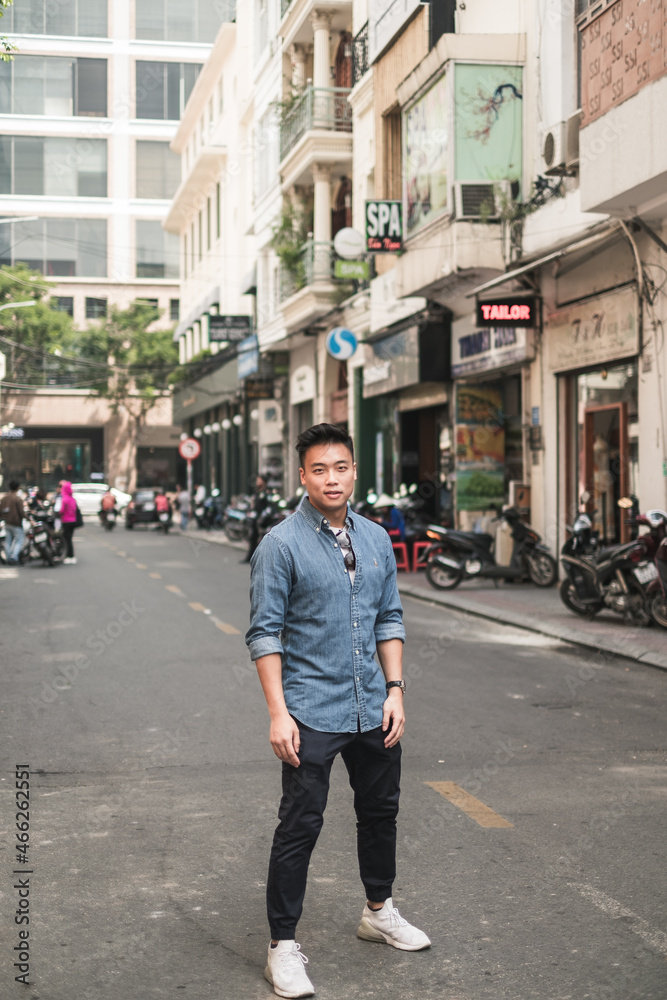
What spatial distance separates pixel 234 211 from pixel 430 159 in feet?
91.5

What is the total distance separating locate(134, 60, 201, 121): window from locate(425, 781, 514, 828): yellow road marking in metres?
64.3

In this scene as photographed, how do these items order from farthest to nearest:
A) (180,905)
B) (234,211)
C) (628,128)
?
(234,211) < (628,128) < (180,905)

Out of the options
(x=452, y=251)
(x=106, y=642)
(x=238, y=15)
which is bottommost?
(x=106, y=642)

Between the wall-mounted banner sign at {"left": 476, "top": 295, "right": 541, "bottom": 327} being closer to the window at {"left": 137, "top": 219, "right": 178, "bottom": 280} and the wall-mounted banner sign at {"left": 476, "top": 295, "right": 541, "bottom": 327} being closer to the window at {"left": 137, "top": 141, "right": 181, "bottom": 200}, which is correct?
the window at {"left": 137, "top": 219, "right": 178, "bottom": 280}

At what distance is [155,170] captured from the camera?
230 feet

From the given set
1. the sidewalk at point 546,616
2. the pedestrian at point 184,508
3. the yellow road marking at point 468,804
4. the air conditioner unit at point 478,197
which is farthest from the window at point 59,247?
the yellow road marking at point 468,804

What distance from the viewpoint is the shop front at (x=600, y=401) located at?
52.9ft

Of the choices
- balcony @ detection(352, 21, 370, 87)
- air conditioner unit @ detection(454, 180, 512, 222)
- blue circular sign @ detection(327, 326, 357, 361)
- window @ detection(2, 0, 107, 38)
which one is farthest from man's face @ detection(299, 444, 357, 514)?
window @ detection(2, 0, 107, 38)

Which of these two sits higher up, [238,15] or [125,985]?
[238,15]

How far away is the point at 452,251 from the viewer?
19.1 meters

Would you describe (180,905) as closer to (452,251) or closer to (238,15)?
(452,251)

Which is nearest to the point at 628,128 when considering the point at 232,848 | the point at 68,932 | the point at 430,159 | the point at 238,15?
the point at 430,159

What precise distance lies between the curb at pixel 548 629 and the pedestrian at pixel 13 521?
9.43 m

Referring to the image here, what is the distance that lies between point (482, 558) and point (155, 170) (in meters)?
57.2
